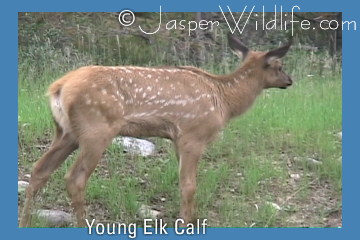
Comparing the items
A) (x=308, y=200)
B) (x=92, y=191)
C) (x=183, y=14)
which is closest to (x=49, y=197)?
(x=92, y=191)

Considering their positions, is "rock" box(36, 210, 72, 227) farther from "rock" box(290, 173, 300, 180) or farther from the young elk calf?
"rock" box(290, 173, 300, 180)

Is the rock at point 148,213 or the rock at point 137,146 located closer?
the rock at point 148,213

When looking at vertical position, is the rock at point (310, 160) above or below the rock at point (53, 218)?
above

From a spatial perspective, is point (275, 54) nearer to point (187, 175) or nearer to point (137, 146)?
point (187, 175)

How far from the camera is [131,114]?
7.65m

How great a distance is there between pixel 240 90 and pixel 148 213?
1824mm

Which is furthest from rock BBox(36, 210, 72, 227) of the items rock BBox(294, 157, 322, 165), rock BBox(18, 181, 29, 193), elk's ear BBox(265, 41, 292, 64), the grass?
rock BBox(294, 157, 322, 165)

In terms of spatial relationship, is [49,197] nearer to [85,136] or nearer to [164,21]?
[85,136]

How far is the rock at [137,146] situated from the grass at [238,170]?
0.39 ft

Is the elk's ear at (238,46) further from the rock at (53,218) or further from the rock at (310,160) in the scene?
the rock at (53,218)

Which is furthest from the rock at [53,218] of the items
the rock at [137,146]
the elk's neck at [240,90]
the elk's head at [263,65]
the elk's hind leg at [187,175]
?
the elk's head at [263,65]

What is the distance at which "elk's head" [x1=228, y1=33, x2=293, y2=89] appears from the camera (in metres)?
8.77

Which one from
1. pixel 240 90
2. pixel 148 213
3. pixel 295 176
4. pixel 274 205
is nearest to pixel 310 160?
pixel 295 176

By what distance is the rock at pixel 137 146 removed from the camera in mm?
9641
